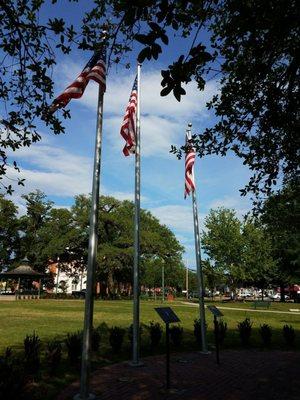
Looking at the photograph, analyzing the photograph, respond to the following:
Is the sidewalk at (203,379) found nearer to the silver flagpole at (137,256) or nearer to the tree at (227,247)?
the silver flagpole at (137,256)

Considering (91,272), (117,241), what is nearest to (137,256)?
(91,272)

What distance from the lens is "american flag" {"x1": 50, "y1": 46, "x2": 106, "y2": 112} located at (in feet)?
30.3

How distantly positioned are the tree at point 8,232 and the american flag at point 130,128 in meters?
59.9

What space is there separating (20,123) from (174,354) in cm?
813

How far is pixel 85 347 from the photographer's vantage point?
344 inches

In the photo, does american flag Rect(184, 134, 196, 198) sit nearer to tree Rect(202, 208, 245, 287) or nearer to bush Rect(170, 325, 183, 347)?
bush Rect(170, 325, 183, 347)

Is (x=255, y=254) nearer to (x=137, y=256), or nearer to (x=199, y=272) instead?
(x=199, y=272)

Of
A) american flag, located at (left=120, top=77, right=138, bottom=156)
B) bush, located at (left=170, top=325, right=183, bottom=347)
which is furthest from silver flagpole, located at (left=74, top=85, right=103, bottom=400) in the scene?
bush, located at (left=170, top=325, right=183, bottom=347)

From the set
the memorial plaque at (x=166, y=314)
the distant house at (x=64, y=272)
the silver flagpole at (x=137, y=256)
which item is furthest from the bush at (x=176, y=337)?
the distant house at (x=64, y=272)

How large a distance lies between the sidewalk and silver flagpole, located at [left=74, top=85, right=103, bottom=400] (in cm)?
42

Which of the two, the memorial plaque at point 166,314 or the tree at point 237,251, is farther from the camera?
the tree at point 237,251

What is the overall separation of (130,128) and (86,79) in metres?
3.32

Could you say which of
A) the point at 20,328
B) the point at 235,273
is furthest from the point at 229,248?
the point at 20,328

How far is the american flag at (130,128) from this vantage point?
13.0m
